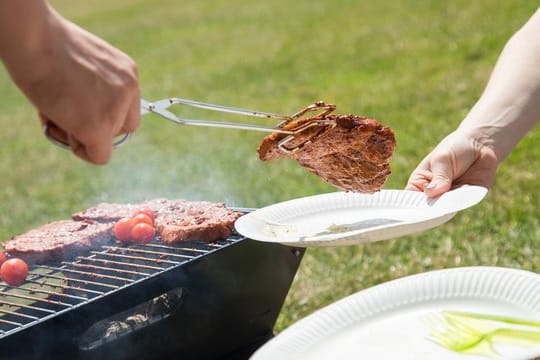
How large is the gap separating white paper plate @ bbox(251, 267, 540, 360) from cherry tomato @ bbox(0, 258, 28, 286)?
1.19m

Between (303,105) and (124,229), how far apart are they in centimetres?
646

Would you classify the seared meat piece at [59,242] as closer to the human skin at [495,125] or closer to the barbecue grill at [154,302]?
the barbecue grill at [154,302]

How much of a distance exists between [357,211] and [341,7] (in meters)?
12.3

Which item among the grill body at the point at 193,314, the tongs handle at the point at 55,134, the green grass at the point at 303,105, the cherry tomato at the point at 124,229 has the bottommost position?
the green grass at the point at 303,105

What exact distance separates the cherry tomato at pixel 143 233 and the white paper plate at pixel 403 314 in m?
0.97

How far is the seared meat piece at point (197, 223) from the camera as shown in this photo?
3.14 metres

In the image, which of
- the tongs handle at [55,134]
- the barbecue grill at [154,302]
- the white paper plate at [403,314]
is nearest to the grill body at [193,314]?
the barbecue grill at [154,302]

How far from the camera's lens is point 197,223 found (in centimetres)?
321

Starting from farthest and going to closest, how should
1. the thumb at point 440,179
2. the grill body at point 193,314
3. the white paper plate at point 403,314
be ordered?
1. the thumb at point 440,179
2. the grill body at point 193,314
3. the white paper plate at point 403,314

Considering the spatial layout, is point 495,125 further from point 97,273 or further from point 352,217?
point 97,273

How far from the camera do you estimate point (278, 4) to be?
57.3ft

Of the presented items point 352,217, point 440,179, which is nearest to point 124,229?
point 352,217

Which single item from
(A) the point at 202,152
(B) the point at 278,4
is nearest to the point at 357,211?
(A) the point at 202,152

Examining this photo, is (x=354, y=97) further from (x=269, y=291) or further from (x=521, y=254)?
(x=269, y=291)
